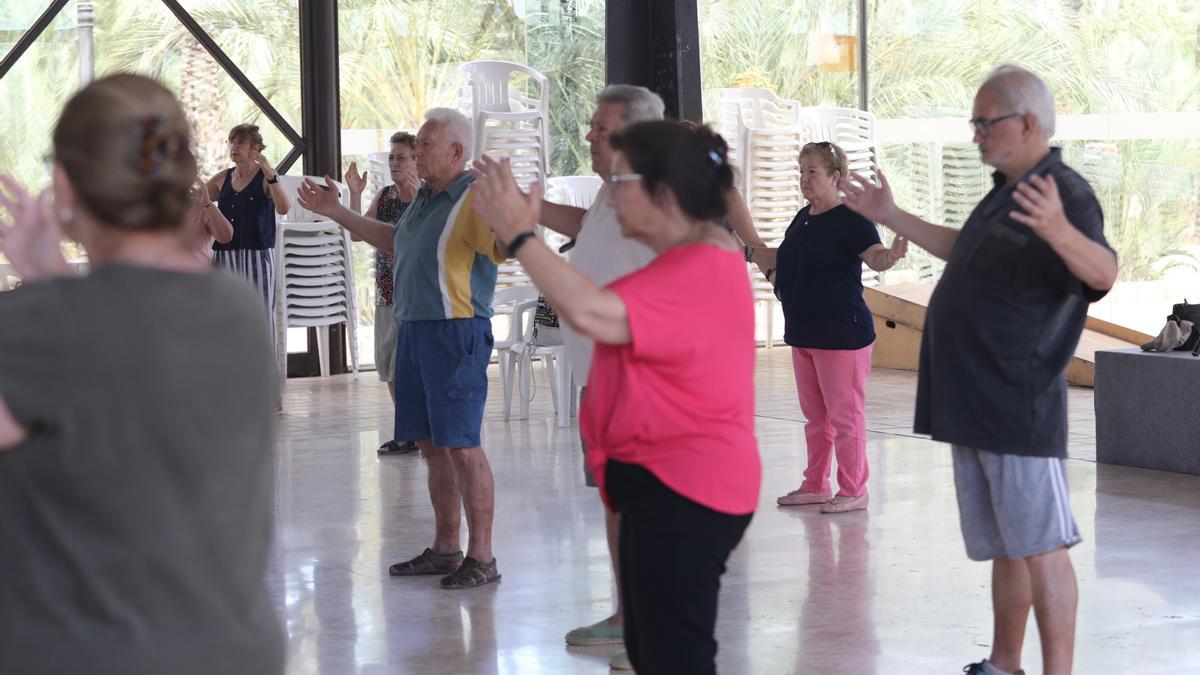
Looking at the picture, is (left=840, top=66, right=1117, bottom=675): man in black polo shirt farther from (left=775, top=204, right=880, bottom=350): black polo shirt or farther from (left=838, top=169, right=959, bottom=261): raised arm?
(left=775, top=204, right=880, bottom=350): black polo shirt

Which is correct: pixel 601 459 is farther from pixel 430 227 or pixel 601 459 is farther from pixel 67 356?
pixel 430 227

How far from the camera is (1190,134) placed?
13352 mm

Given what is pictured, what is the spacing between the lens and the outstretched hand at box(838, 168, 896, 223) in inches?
157

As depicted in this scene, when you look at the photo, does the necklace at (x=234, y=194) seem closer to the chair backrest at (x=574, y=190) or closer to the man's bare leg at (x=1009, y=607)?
the chair backrest at (x=574, y=190)

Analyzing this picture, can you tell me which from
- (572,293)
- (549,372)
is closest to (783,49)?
(549,372)

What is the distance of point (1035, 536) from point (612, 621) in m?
1.37

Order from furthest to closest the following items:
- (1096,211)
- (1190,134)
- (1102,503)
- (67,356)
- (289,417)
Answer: (1190,134)
(289,417)
(1102,503)
(1096,211)
(67,356)

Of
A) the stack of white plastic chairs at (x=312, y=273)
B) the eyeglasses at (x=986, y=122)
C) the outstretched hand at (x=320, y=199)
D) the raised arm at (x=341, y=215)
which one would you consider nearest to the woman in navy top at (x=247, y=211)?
the stack of white plastic chairs at (x=312, y=273)

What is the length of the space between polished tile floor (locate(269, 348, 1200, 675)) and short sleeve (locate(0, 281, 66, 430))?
274 cm

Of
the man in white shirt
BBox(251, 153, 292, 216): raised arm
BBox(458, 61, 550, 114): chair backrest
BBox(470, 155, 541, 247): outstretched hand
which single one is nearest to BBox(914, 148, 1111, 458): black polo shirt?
the man in white shirt

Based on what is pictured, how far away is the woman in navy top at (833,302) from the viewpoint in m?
6.25

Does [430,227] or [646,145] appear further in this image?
[430,227]

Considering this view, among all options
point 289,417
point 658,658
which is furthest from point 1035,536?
point 289,417

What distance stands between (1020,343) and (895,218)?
1.84 feet
